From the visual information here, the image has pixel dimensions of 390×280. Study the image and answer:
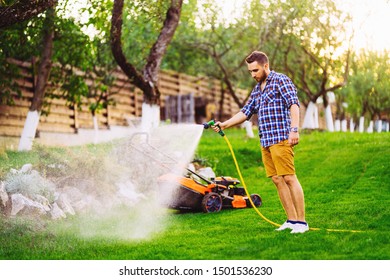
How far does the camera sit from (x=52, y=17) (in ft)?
36.1

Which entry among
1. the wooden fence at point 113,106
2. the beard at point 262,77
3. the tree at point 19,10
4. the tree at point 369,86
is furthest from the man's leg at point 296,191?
the tree at point 369,86

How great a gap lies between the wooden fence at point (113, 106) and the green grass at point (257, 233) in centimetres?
350

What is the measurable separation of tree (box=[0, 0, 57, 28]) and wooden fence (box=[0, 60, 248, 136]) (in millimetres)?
5898

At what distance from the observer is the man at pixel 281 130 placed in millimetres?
5418

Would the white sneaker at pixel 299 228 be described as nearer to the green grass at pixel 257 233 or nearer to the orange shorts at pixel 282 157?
the green grass at pixel 257 233

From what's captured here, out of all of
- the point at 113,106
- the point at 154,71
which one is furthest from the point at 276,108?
the point at 113,106

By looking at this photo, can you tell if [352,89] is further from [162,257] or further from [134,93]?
[162,257]

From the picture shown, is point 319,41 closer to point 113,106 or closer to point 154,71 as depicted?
point 113,106

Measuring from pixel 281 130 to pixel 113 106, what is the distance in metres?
11.3

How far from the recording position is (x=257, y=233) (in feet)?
19.0

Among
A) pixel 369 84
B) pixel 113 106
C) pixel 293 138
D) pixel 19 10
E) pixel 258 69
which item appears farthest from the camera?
pixel 369 84

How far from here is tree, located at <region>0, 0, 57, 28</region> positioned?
6871mm

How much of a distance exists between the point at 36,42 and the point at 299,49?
676cm
